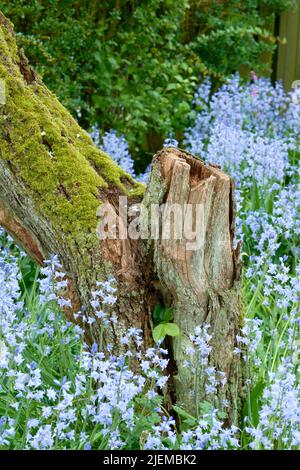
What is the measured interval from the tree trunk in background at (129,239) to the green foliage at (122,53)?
2.85 m

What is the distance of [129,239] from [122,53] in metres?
4.24

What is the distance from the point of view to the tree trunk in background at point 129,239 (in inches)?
120

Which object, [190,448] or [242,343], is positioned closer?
[190,448]

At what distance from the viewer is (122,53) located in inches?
279

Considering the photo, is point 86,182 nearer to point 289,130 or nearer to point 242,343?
point 242,343

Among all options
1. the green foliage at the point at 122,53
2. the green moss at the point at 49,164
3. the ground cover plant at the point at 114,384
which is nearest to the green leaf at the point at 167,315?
the ground cover plant at the point at 114,384

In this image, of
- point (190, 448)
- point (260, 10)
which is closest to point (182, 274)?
point (190, 448)

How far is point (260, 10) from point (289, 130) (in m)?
2.60

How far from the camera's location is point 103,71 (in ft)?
22.5

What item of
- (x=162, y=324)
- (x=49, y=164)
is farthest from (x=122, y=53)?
(x=162, y=324)

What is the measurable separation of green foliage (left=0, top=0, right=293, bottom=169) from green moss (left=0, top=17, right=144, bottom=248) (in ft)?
8.78

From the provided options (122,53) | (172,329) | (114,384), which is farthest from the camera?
(122,53)

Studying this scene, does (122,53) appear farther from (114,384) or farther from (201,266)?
(114,384)

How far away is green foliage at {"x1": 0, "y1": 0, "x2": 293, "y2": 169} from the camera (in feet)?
21.2
